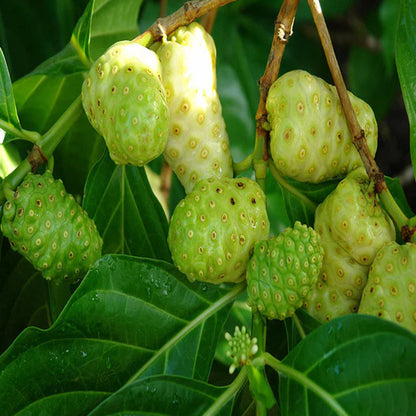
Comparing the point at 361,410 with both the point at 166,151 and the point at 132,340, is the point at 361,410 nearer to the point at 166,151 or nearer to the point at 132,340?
the point at 132,340

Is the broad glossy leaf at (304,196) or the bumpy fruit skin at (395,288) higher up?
the broad glossy leaf at (304,196)

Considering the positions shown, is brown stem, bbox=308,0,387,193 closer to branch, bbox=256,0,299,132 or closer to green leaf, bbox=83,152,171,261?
branch, bbox=256,0,299,132

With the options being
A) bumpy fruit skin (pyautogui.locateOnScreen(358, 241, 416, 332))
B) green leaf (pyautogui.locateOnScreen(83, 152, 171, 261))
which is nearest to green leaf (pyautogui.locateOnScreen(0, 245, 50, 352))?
green leaf (pyautogui.locateOnScreen(83, 152, 171, 261))

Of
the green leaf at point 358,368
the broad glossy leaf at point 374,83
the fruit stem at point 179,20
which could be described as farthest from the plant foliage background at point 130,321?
the broad glossy leaf at point 374,83

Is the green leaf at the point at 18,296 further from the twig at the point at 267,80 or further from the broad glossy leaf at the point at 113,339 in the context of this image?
the twig at the point at 267,80

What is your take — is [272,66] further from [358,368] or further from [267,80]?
[358,368]

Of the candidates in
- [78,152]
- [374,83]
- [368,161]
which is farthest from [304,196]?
[374,83]
